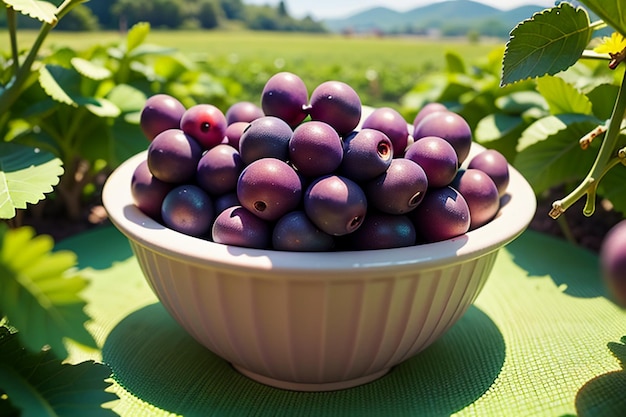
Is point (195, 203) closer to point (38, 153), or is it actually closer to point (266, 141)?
point (266, 141)

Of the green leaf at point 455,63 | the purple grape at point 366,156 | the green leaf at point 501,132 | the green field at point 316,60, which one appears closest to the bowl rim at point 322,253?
the purple grape at point 366,156

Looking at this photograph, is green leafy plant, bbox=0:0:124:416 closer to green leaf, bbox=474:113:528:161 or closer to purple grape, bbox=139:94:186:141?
purple grape, bbox=139:94:186:141

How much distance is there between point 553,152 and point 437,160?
46 centimetres

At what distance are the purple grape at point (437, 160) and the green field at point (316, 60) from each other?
1.28 metres

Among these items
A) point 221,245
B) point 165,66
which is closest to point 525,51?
point 221,245

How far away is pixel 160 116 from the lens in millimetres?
843

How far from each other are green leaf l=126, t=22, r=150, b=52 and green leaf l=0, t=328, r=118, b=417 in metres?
0.91

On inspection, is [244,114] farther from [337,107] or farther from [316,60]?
[316,60]

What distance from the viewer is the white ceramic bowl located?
2.05ft

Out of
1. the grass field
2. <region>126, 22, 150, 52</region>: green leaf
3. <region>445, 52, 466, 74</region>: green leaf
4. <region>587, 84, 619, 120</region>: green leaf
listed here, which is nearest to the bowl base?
<region>587, 84, 619, 120</region>: green leaf

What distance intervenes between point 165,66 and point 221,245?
3.60ft

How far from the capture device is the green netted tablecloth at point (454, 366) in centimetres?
73

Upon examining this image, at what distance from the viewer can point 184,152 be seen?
0.76 meters

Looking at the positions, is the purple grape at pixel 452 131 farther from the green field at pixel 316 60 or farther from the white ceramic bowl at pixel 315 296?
the green field at pixel 316 60
